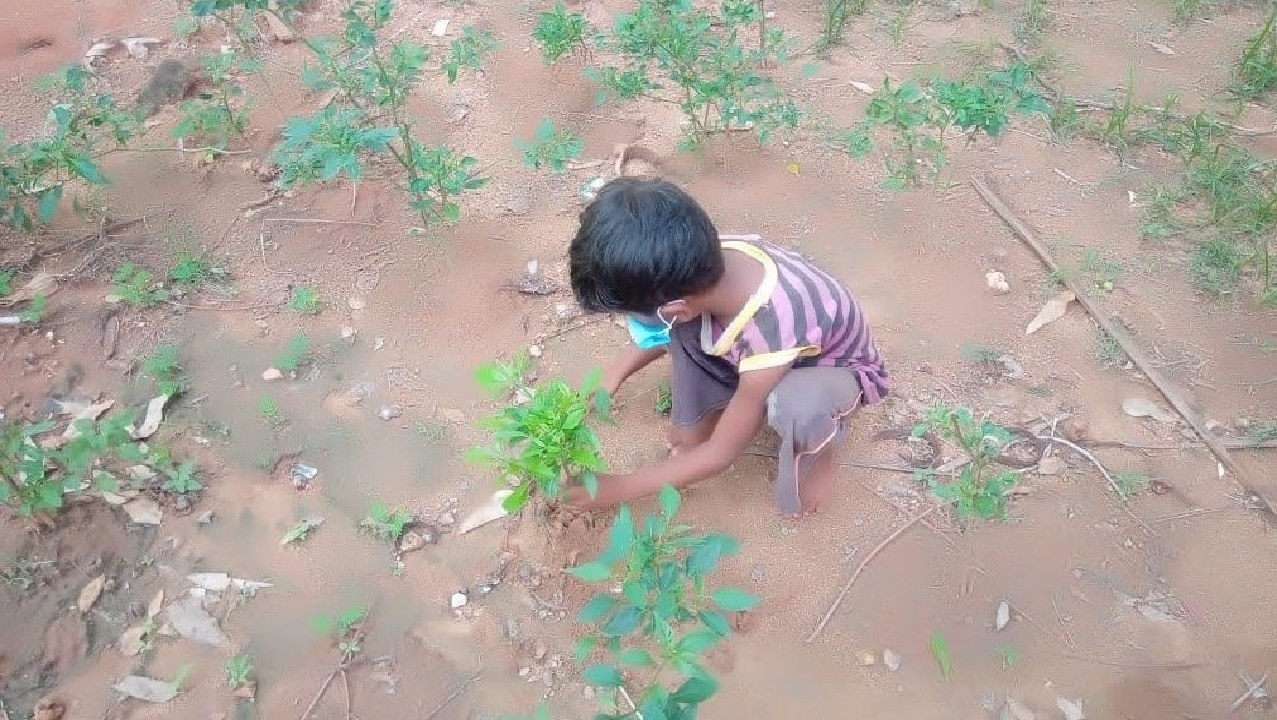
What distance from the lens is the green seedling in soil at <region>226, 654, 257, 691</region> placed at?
77.7 inches

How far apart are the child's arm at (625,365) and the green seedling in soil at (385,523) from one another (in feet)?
1.97

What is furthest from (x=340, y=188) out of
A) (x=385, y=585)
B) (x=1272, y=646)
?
(x=1272, y=646)

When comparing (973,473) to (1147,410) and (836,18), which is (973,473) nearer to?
(1147,410)

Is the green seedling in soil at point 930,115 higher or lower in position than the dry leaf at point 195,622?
higher

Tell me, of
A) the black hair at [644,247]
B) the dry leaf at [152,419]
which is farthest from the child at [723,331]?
the dry leaf at [152,419]

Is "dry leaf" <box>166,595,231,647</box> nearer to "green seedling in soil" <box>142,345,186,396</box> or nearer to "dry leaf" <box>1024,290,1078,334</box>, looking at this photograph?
"green seedling in soil" <box>142,345,186,396</box>

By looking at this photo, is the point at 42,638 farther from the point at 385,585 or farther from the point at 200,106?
the point at 200,106

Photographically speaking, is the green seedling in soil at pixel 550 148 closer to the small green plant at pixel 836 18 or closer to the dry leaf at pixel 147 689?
the small green plant at pixel 836 18

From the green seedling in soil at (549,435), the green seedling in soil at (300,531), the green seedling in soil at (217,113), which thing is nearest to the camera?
the green seedling in soil at (549,435)

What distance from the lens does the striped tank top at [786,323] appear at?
1842mm

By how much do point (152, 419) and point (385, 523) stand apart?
2.49 feet

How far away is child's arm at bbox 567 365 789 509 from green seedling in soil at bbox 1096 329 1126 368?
4.05 feet

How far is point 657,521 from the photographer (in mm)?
1761

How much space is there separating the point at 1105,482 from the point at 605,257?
59.0 inches
